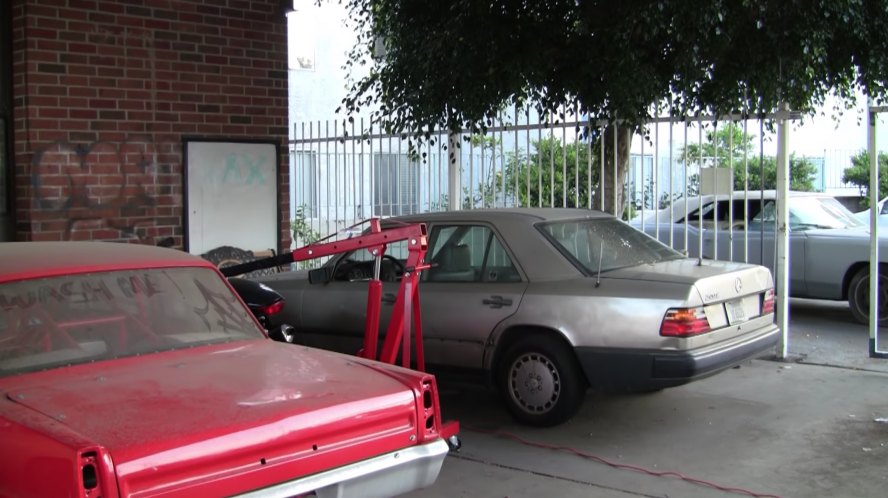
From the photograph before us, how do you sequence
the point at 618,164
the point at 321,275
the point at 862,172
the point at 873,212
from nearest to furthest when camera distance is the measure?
the point at 321,275 → the point at 873,212 → the point at 618,164 → the point at 862,172

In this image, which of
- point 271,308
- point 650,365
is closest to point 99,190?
point 271,308

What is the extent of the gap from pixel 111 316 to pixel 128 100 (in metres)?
5.15

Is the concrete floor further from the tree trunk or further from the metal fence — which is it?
the tree trunk

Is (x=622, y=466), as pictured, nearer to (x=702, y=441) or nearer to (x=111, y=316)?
(x=702, y=441)

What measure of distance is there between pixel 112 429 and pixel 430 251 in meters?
4.19

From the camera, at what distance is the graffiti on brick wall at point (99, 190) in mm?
8320

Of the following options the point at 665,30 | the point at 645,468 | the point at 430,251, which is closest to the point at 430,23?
the point at 665,30

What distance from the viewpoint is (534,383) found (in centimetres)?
639

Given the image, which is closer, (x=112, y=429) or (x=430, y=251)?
(x=112, y=429)

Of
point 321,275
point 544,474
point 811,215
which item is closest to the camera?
point 544,474

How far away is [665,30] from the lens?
7.94 metres

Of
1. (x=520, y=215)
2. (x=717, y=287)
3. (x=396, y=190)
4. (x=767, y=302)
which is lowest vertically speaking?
(x=767, y=302)

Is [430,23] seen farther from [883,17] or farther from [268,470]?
[268,470]

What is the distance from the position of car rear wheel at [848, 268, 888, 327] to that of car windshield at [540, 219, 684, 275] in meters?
4.35
